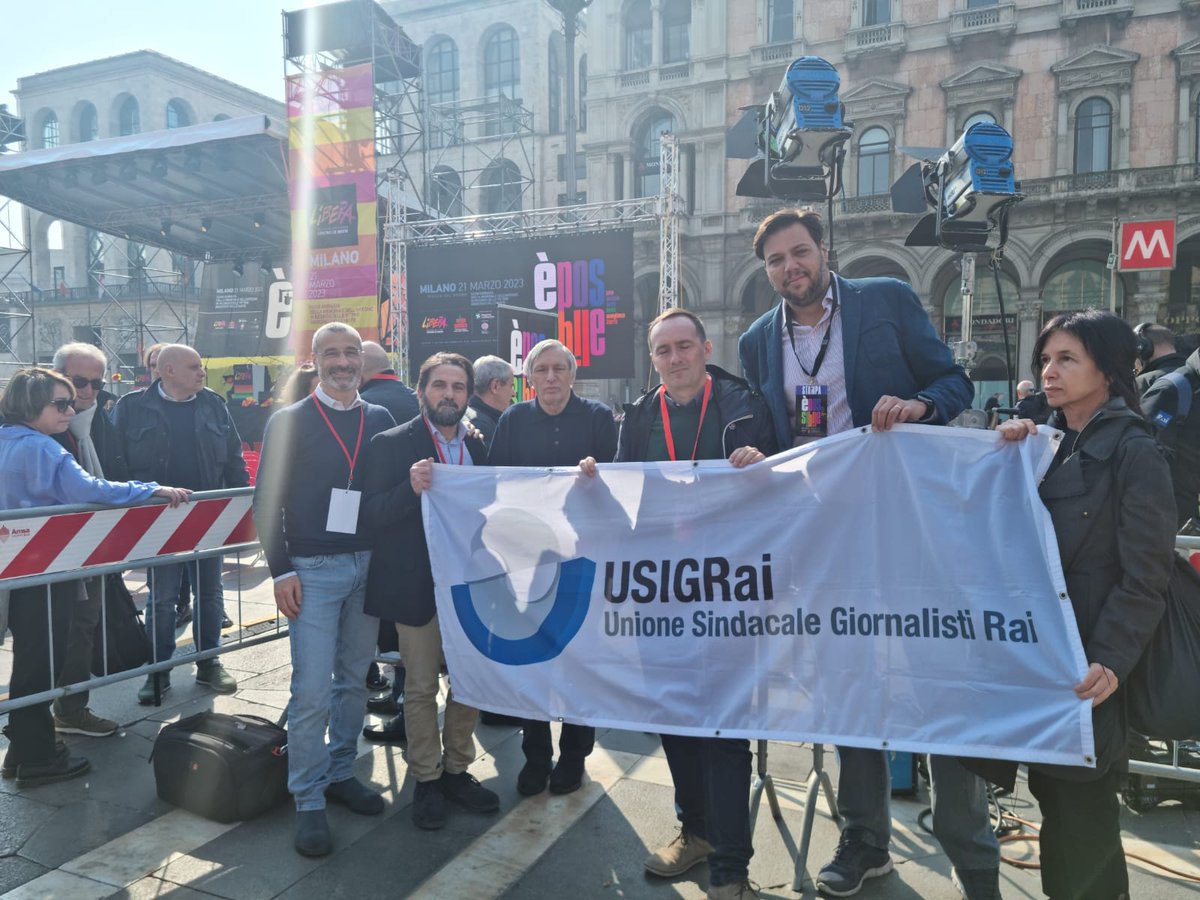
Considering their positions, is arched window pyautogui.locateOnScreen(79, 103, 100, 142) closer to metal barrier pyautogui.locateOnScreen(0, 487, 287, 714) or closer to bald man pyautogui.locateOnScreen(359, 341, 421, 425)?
bald man pyautogui.locateOnScreen(359, 341, 421, 425)

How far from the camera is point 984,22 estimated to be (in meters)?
28.4

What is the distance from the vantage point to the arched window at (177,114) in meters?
50.0

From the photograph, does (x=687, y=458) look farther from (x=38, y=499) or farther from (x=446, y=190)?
(x=446, y=190)

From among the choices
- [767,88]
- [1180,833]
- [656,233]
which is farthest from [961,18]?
[1180,833]

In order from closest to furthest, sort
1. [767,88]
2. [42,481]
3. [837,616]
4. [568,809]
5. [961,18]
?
[837,616], [568,809], [42,481], [961,18], [767,88]

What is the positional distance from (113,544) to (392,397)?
1.84 meters

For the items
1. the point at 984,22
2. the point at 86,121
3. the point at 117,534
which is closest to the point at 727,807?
the point at 117,534

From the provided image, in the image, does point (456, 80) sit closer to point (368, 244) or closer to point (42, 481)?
point (368, 244)

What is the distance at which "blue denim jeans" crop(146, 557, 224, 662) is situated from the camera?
15.9 ft

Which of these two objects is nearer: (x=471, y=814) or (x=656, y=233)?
(x=471, y=814)

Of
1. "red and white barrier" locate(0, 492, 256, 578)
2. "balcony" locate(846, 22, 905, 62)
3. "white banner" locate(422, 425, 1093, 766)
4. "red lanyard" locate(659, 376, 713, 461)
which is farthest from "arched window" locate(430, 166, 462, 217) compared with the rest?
"white banner" locate(422, 425, 1093, 766)

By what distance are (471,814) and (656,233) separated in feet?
98.1

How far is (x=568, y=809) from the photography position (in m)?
3.73

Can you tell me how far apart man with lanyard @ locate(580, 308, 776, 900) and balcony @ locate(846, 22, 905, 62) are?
31301mm
